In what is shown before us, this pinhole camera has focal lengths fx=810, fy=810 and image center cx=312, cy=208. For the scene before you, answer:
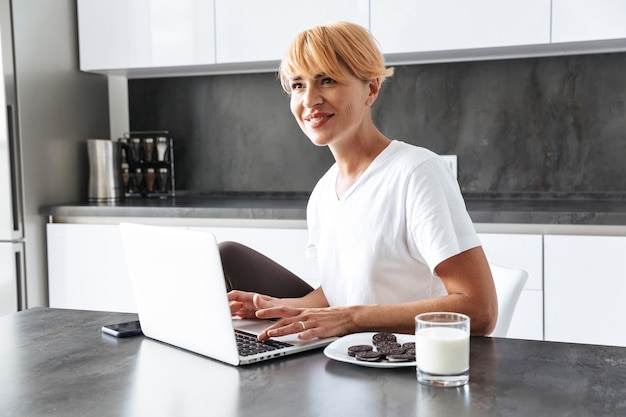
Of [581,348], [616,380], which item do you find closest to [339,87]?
[581,348]

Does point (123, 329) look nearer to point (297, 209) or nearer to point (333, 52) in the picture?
point (333, 52)

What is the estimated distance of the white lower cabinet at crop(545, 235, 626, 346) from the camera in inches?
101

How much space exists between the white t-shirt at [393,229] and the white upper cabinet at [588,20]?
1.39 m

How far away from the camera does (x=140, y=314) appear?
1.42m

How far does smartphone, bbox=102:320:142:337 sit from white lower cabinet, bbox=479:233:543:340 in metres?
1.54

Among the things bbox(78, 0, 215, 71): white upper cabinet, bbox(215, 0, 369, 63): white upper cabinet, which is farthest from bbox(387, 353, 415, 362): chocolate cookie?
bbox(78, 0, 215, 71): white upper cabinet

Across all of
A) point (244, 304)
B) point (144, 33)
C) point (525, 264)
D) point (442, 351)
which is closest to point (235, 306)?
point (244, 304)

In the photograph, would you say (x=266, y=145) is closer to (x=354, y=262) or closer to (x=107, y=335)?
(x=354, y=262)

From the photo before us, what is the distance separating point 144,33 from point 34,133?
61 cm

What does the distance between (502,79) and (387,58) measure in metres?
0.47

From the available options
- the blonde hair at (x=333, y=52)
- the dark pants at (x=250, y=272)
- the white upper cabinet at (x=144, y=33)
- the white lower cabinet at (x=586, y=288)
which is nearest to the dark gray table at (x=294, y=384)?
the dark pants at (x=250, y=272)

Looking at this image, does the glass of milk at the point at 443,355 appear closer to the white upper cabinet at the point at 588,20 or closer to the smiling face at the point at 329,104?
the smiling face at the point at 329,104

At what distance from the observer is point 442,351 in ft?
3.51

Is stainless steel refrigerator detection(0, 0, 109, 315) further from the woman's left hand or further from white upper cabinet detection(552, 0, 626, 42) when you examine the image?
the woman's left hand
